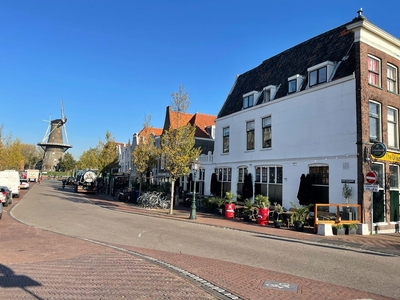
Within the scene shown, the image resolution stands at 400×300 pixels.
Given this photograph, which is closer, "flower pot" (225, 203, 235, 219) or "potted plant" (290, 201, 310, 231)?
"potted plant" (290, 201, 310, 231)

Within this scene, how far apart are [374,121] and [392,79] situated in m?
3.51

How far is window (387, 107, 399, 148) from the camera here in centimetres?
1841

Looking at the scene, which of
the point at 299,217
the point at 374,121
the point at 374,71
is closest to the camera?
the point at 299,217

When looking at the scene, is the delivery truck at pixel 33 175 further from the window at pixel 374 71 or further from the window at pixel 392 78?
the window at pixel 392 78

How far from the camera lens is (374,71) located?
1786 centimetres

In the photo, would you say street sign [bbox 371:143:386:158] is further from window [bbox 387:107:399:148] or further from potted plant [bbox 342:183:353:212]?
window [bbox 387:107:399:148]

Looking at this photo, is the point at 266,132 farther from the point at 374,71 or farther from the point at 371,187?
the point at 371,187

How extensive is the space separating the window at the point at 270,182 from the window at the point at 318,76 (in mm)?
5915

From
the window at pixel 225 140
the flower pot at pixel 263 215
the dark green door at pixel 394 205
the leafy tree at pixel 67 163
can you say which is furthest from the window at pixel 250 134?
the leafy tree at pixel 67 163

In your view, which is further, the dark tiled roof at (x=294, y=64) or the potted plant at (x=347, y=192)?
the dark tiled roof at (x=294, y=64)

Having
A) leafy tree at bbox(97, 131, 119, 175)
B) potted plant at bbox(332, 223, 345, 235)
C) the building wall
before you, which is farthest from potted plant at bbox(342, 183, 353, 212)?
leafy tree at bbox(97, 131, 119, 175)

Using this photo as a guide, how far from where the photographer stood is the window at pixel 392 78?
61.7 feet

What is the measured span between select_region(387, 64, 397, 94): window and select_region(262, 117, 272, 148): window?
7670 millimetres

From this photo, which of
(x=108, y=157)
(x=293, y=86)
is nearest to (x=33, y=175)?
(x=108, y=157)
